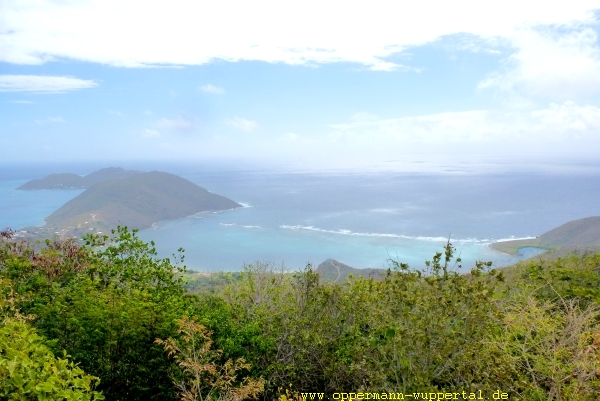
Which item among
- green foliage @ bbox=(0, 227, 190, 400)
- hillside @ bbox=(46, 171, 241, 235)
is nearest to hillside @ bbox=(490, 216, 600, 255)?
green foliage @ bbox=(0, 227, 190, 400)

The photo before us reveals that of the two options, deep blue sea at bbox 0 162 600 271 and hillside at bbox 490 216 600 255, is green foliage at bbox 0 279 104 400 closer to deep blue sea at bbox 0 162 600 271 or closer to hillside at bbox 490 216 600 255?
deep blue sea at bbox 0 162 600 271

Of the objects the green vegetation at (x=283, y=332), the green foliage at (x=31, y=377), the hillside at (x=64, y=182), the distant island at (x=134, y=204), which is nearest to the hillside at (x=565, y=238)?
the green vegetation at (x=283, y=332)

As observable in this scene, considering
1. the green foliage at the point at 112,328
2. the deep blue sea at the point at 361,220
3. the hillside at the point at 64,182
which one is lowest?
the deep blue sea at the point at 361,220

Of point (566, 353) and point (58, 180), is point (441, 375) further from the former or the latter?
point (58, 180)

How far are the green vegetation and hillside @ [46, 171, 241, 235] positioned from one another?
64.3m

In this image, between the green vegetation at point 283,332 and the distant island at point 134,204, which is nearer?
the green vegetation at point 283,332

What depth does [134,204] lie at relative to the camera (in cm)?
8681

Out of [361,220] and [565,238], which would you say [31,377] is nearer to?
[565,238]

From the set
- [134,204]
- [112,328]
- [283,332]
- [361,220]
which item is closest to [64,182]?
[134,204]

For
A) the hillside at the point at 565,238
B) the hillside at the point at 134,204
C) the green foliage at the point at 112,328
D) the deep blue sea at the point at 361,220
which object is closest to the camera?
the green foliage at the point at 112,328

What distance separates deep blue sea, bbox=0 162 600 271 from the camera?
→ 59.0 meters

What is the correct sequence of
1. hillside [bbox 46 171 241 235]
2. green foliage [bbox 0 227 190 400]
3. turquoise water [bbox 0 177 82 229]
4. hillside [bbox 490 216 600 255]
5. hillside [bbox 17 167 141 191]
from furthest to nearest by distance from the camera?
hillside [bbox 17 167 141 191], turquoise water [bbox 0 177 82 229], hillside [bbox 46 171 241 235], hillside [bbox 490 216 600 255], green foliage [bbox 0 227 190 400]

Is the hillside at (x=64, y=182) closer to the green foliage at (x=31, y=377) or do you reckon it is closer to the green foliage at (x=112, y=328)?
the green foliage at (x=112, y=328)

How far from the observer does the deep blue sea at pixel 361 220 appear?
2322 inches
